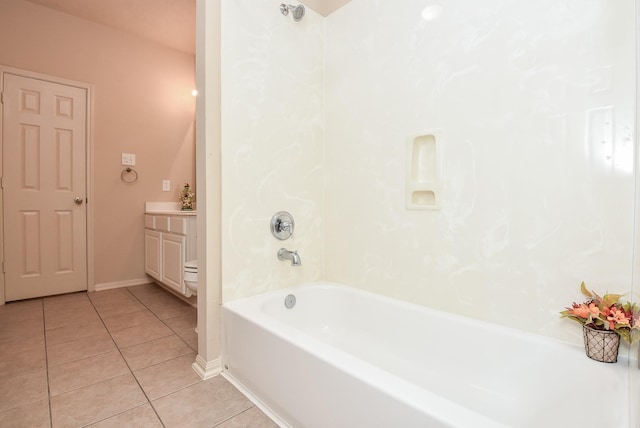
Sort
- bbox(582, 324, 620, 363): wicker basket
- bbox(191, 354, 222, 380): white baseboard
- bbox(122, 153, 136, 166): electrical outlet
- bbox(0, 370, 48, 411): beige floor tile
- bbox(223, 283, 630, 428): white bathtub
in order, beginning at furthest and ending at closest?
bbox(122, 153, 136, 166): electrical outlet
bbox(191, 354, 222, 380): white baseboard
bbox(0, 370, 48, 411): beige floor tile
bbox(582, 324, 620, 363): wicker basket
bbox(223, 283, 630, 428): white bathtub

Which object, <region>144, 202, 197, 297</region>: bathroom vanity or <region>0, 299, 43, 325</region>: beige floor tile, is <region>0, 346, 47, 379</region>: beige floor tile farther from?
<region>144, 202, 197, 297</region>: bathroom vanity

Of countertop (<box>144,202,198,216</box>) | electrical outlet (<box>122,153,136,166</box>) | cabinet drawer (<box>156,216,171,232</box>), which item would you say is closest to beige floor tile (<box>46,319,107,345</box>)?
cabinet drawer (<box>156,216,171,232</box>)

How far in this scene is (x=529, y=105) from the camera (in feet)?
3.98

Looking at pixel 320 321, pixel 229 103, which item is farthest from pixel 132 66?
pixel 320 321

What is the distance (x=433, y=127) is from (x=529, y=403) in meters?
1.18

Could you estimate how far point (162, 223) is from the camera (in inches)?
112

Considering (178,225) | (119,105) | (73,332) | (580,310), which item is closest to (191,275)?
(178,225)

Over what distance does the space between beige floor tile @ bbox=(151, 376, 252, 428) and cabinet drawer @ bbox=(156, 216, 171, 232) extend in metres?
1.63

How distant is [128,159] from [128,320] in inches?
68.7

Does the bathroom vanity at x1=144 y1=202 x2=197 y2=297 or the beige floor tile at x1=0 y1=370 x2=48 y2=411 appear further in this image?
the bathroom vanity at x1=144 y1=202 x2=197 y2=297

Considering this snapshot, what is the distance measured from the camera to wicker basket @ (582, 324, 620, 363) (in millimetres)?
1000

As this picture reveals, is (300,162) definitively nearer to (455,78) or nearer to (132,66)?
(455,78)

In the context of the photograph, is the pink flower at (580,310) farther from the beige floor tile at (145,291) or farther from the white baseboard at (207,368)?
the beige floor tile at (145,291)

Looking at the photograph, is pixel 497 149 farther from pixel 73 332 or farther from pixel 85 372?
pixel 73 332
